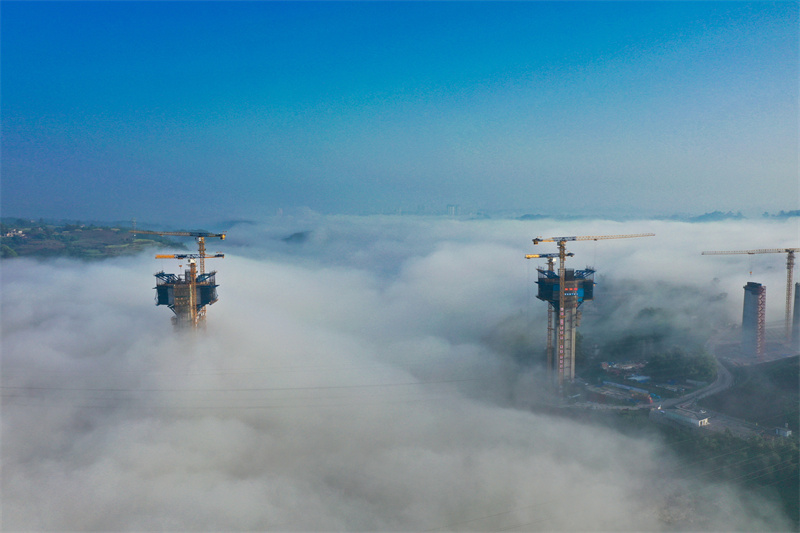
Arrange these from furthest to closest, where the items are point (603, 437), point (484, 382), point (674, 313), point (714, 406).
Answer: point (674, 313) < point (484, 382) < point (714, 406) < point (603, 437)

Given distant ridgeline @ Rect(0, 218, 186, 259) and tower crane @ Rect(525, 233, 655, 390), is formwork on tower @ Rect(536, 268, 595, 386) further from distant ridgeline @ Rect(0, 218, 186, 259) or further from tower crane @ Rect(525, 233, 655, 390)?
distant ridgeline @ Rect(0, 218, 186, 259)

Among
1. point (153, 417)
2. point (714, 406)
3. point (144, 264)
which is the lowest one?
point (714, 406)

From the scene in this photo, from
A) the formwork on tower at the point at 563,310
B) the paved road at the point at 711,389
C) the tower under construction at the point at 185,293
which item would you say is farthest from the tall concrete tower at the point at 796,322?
the tower under construction at the point at 185,293

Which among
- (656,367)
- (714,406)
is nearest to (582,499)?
(714,406)

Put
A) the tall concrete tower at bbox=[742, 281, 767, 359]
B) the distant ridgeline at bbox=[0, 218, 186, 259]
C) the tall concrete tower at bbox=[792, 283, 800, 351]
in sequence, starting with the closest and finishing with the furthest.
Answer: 1. the tall concrete tower at bbox=[742, 281, 767, 359]
2. the tall concrete tower at bbox=[792, 283, 800, 351]
3. the distant ridgeline at bbox=[0, 218, 186, 259]

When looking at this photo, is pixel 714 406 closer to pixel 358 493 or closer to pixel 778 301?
pixel 358 493

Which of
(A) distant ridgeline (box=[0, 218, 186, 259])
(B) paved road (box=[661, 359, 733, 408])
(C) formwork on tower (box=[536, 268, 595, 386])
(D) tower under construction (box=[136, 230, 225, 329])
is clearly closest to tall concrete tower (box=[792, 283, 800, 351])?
(B) paved road (box=[661, 359, 733, 408])
